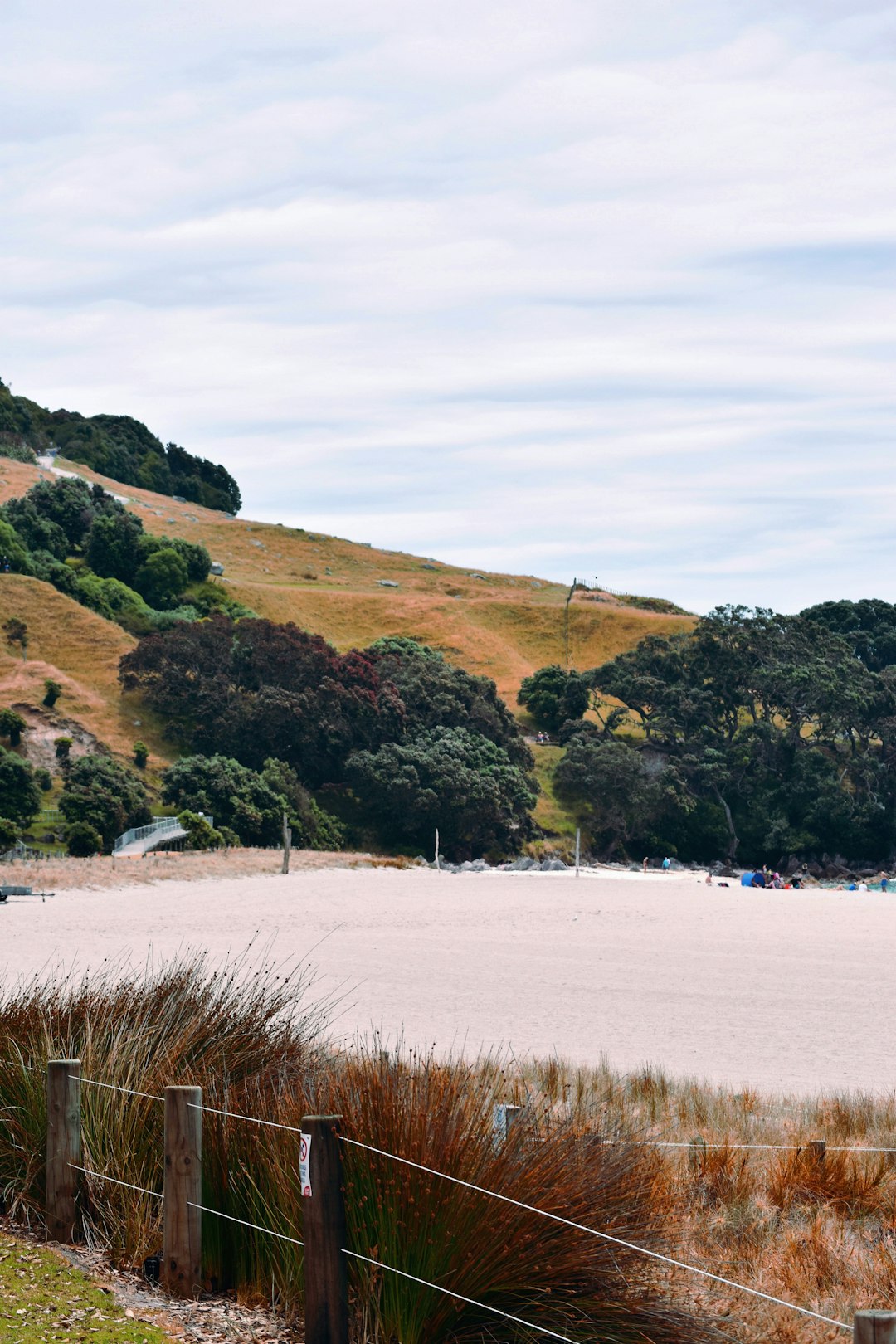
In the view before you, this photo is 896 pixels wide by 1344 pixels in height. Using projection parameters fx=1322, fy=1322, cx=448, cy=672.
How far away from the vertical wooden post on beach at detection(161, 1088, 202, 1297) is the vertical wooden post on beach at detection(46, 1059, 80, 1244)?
2.27ft

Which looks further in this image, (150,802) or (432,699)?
(432,699)

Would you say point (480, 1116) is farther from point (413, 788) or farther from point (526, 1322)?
point (413, 788)

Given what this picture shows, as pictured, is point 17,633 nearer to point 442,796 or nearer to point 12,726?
point 12,726

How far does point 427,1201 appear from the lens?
4469 millimetres

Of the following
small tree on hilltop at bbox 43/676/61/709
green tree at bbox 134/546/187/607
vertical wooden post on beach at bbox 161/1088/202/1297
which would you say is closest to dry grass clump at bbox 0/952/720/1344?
vertical wooden post on beach at bbox 161/1088/202/1297

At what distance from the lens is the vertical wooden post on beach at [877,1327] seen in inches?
118

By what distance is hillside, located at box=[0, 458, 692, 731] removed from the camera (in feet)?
276

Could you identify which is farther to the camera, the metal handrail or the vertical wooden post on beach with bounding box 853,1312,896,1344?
the metal handrail

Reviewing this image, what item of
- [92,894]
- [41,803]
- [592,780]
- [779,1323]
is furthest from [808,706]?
[779,1323]

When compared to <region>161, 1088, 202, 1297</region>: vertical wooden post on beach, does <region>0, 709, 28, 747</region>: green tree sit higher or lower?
higher

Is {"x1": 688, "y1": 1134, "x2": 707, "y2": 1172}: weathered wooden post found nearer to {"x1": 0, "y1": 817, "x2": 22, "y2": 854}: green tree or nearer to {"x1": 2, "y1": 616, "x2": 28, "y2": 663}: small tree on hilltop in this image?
{"x1": 0, "y1": 817, "x2": 22, "y2": 854}: green tree

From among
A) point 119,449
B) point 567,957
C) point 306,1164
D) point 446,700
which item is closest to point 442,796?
point 446,700

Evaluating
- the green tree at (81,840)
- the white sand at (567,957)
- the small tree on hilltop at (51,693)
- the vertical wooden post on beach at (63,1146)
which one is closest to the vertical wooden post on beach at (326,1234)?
the vertical wooden post on beach at (63,1146)

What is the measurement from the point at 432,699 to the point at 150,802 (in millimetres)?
17091
